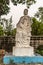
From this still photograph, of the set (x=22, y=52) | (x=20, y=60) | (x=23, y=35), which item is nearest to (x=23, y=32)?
(x=23, y=35)

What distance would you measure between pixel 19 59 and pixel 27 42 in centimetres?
185

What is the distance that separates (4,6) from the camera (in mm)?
17984

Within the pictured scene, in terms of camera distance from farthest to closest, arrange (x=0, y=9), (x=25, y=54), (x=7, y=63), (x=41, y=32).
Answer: (x=41, y=32)
(x=0, y=9)
(x=25, y=54)
(x=7, y=63)

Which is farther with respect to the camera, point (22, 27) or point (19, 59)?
point (22, 27)

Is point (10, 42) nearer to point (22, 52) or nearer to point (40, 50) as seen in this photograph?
point (40, 50)

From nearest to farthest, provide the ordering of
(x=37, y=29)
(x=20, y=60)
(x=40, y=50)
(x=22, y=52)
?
(x=20, y=60), (x=22, y=52), (x=40, y=50), (x=37, y=29)

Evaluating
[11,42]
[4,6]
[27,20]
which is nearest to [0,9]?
[4,6]

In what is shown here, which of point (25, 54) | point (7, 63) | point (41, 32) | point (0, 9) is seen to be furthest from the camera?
point (41, 32)

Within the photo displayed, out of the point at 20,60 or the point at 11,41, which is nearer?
the point at 20,60

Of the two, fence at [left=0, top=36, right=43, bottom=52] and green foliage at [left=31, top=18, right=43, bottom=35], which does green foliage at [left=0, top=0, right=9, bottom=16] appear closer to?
fence at [left=0, top=36, right=43, bottom=52]

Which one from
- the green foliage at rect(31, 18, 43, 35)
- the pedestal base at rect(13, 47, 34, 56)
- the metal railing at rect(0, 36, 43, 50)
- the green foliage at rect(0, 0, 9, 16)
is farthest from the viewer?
the green foliage at rect(31, 18, 43, 35)

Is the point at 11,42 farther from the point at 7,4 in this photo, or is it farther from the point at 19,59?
the point at 19,59

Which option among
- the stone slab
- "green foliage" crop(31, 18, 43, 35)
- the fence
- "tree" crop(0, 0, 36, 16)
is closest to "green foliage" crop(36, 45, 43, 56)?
the fence

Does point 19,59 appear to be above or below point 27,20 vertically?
below
